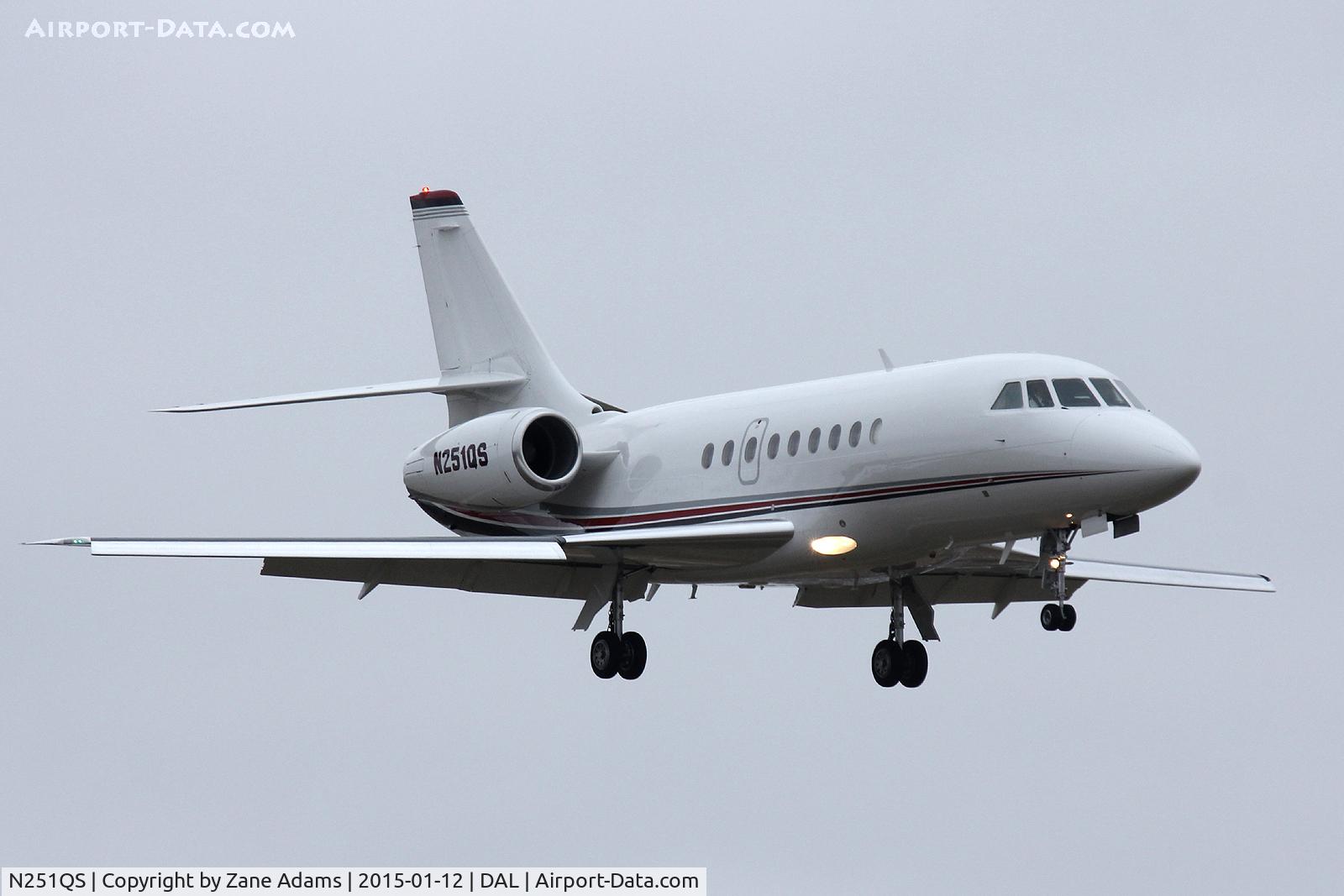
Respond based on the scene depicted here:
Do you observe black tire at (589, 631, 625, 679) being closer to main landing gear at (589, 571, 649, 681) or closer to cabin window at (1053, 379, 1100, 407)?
main landing gear at (589, 571, 649, 681)

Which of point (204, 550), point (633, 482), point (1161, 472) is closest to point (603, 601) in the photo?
point (633, 482)

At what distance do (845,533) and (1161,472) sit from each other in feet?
13.2

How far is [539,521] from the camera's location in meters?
29.1

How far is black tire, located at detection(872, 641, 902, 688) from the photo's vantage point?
27547mm

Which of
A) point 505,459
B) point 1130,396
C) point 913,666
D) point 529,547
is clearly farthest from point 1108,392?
point 505,459

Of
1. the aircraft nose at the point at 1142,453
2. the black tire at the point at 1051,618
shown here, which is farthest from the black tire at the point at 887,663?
the aircraft nose at the point at 1142,453

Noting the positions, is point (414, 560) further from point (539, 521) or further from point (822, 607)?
point (822, 607)

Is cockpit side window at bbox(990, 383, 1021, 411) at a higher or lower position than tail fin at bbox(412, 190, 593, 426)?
lower

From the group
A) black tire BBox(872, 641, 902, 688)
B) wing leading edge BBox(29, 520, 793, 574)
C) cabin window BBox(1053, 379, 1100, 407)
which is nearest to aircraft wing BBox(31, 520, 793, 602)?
wing leading edge BBox(29, 520, 793, 574)

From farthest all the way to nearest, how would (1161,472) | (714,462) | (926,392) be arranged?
(714,462) < (926,392) < (1161,472)

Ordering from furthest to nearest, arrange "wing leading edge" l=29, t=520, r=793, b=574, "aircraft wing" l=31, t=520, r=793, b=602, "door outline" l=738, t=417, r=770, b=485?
"door outline" l=738, t=417, r=770, b=485 → "aircraft wing" l=31, t=520, r=793, b=602 → "wing leading edge" l=29, t=520, r=793, b=574

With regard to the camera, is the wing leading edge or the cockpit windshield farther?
the wing leading edge

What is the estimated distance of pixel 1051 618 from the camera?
22.8m

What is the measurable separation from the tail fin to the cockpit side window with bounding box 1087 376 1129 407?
30.0 ft
